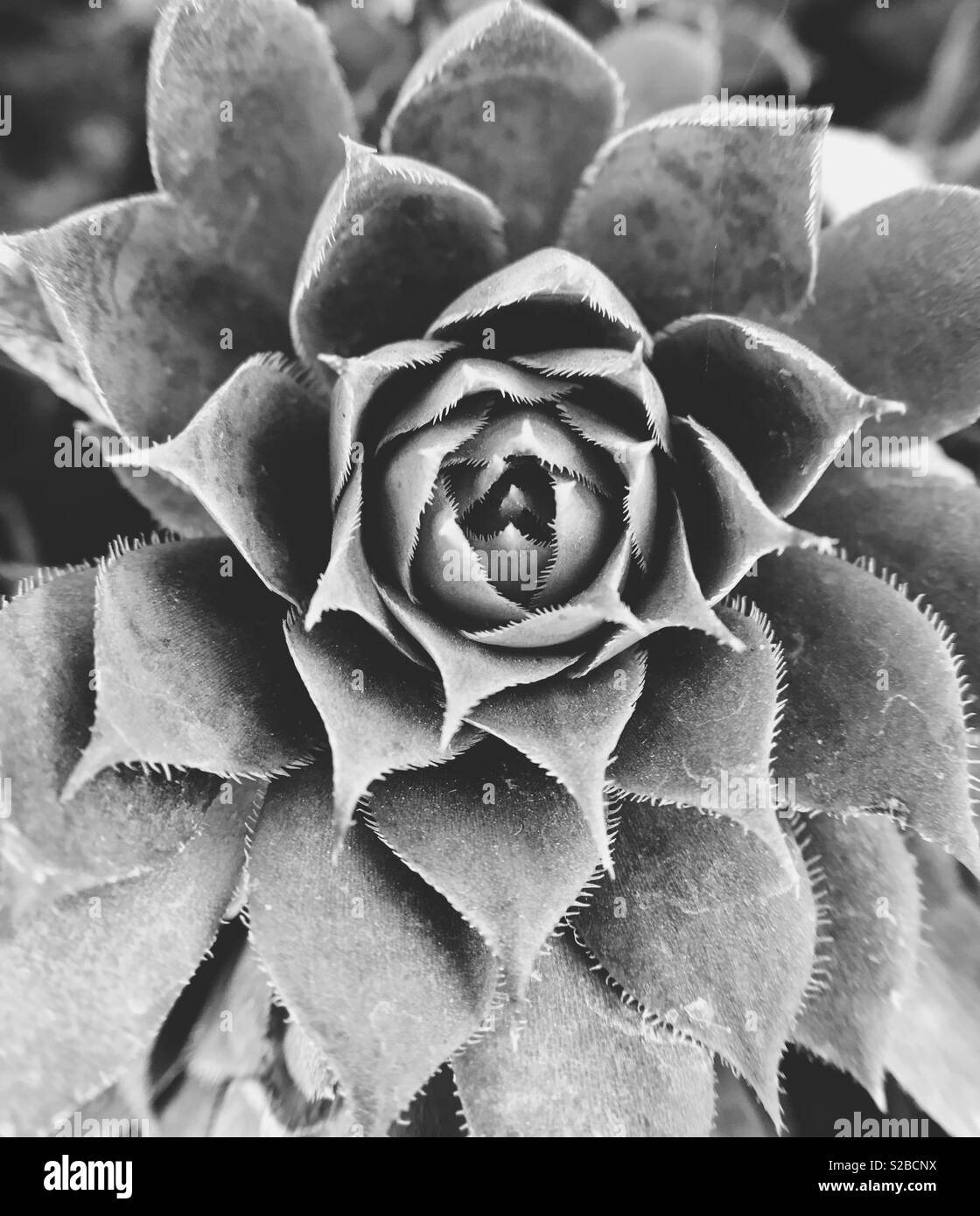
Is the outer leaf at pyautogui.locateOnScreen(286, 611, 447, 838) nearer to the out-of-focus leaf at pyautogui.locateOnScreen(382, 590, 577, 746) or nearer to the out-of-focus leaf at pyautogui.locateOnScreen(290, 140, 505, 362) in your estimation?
the out-of-focus leaf at pyautogui.locateOnScreen(382, 590, 577, 746)

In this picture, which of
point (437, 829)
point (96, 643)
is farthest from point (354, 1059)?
point (96, 643)

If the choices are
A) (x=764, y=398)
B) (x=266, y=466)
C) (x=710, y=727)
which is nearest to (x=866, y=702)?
(x=710, y=727)

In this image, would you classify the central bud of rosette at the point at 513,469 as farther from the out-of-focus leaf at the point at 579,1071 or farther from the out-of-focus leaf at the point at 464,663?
the out-of-focus leaf at the point at 579,1071

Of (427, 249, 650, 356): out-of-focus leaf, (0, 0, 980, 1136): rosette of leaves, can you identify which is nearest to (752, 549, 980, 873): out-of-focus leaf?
(0, 0, 980, 1136): rosette of leaves

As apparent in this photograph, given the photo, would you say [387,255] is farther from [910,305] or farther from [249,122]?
[910,305]

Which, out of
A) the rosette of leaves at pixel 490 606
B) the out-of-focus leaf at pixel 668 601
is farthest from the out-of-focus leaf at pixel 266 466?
the out-of-focus leaf at pixel 668 601
